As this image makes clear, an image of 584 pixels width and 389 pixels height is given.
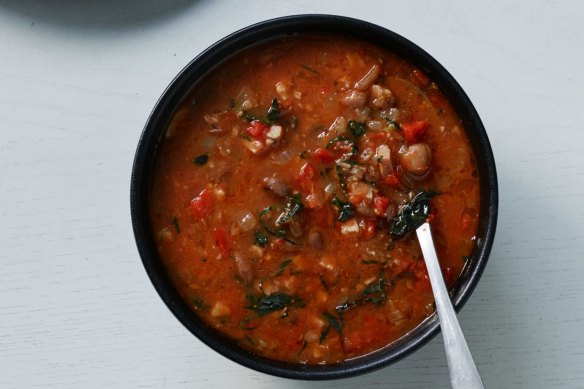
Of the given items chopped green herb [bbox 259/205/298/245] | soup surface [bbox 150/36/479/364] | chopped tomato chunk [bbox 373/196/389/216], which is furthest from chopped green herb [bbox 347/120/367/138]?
chopped green herb [bbox 259/205/298/245]

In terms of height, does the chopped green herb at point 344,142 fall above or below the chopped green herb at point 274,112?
above

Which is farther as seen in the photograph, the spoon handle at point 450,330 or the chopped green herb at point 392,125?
the chopped green herb at point 392,125

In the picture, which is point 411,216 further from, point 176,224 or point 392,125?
Answer: point 176,224

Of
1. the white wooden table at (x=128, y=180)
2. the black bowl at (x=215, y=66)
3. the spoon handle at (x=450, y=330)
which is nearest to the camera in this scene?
the spoon handle at (x=450, y=330)

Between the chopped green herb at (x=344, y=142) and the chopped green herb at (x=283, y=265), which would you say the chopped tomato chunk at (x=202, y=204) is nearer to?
the chopped green herb at (x=283, y=265)

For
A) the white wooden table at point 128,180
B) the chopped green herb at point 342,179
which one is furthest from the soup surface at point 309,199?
the white wooden table at point 128,180

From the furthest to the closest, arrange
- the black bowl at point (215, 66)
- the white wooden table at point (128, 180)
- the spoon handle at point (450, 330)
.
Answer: the white wooden table at point (128, 180) → the black bowl at point (215, 66) → the spoon handle at point (450, 330)
